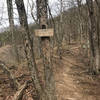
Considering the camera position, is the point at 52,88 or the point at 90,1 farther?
the point at 90,1

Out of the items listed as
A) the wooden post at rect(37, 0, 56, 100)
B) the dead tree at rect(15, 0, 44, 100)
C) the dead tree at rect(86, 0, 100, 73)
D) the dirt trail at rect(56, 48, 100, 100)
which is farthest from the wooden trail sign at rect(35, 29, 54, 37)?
the dead tree at rect(86, 0, 100, 73)

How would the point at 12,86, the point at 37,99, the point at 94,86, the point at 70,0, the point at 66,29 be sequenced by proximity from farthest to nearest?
the point at 66,29 → the point at 70,0 → the point at 94,86 → the point at 12,86 → the point at 37,99

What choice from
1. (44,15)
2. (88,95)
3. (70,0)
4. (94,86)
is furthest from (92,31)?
(70,0)

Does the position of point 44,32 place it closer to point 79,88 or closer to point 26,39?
point 26,39

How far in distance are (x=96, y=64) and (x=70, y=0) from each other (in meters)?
11.5

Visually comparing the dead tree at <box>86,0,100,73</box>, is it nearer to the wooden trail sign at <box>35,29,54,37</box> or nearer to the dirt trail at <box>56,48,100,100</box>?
the dirt trail at <box>56,48,100,100</box>

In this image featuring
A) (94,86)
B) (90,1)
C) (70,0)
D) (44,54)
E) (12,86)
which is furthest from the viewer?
(70,0)

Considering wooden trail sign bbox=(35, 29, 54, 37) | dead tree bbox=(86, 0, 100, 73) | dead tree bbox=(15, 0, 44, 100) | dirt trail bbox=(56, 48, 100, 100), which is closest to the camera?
wooden trail sign bbox=(35, 29, 54, 37)

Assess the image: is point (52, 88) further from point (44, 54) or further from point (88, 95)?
point (88, 95)

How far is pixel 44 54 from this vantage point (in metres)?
4.19

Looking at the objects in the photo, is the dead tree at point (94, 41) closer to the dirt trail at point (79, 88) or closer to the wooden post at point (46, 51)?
the dirt trail at point (79, 88)

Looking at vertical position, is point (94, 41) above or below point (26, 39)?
below

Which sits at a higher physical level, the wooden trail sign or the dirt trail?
the wooden trail sign

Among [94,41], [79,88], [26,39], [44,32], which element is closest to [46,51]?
[44,32]
